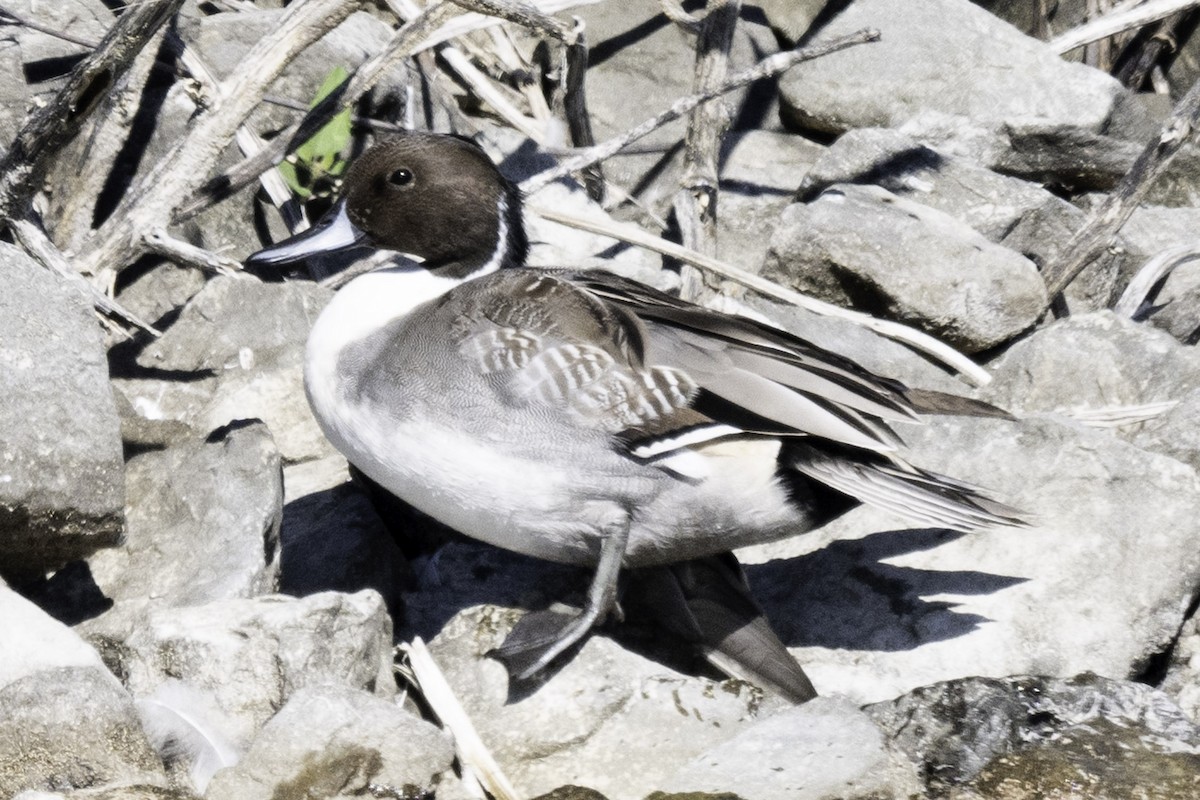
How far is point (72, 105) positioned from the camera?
484 cm

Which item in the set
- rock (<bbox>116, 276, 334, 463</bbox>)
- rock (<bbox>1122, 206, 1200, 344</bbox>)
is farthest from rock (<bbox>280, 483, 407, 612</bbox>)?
rock (<bbox>1122, 206, 1200, 344</bbox>)

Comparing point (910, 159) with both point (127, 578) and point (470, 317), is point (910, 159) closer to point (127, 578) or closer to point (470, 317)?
point (470, 317)

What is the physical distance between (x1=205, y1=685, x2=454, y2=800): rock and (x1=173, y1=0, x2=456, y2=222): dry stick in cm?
227

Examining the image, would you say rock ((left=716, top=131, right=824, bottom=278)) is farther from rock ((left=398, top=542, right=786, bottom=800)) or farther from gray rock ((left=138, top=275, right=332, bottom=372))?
rock ((left=398, top=542, right=786, bottom=800))

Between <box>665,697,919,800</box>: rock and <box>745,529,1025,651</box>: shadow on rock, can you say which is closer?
<box>665,697,919,800</box>: rock

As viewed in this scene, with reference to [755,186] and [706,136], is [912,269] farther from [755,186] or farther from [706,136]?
[755,186]

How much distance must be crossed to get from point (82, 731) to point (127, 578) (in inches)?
34.3

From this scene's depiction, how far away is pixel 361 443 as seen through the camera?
4.11 metres

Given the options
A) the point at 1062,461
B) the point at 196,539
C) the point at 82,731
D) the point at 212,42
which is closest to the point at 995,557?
the point at 1062,461

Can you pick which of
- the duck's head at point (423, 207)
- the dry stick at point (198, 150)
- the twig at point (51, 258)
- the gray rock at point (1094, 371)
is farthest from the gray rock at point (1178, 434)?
the twig at point (51, 258)

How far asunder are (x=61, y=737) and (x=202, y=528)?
2.93 feet

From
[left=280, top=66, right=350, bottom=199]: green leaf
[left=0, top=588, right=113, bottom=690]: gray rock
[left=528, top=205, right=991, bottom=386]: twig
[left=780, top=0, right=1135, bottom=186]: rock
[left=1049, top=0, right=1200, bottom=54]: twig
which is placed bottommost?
[left=0, top=588, right=113, bottom=690]: gray rock

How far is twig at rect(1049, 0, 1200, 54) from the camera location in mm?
6891

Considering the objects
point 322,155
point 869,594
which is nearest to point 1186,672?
point 869,594
